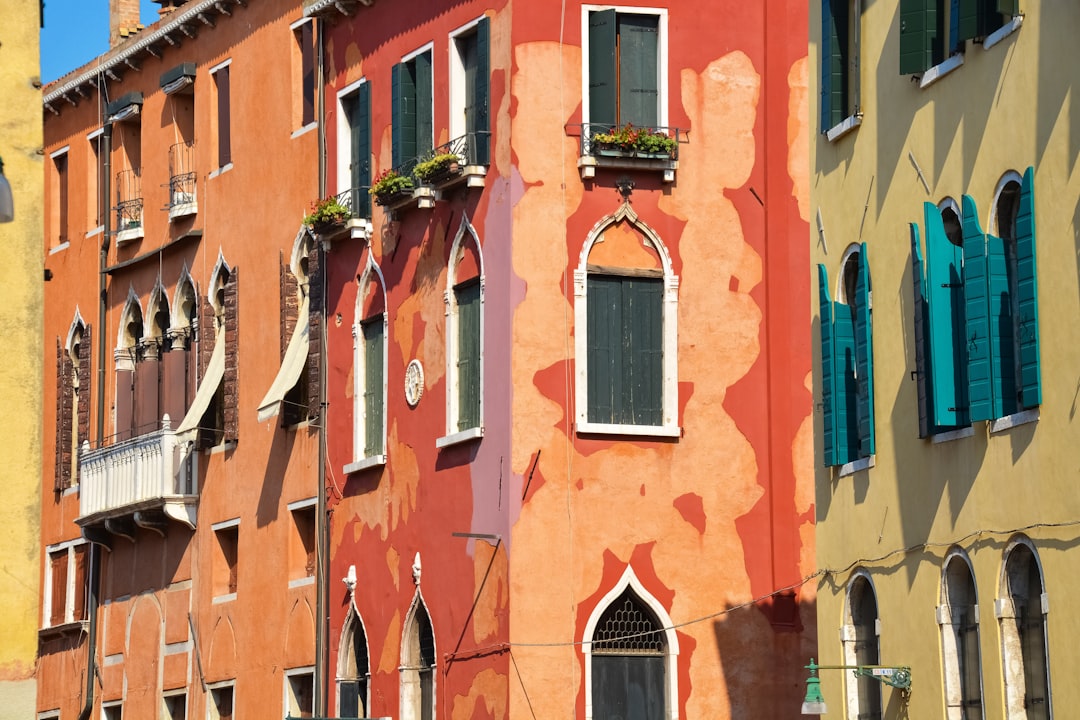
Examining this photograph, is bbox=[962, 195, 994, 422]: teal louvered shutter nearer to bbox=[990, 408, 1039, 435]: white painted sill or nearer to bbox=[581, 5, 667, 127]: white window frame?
bbox=[990, 408, 1039, 435]: white painted sill

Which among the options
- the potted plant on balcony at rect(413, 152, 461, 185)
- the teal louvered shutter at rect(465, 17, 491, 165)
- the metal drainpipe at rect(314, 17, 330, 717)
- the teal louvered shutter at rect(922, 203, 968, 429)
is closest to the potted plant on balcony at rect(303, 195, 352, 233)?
the metal drainpipe at rect(314, 17, 330, 717)

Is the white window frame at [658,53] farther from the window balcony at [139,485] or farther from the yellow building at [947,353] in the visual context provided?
the window balcony at [139,485]

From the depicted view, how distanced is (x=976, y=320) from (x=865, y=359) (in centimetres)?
306

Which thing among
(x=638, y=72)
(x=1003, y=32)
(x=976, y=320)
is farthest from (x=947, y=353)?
(x=638, y=72)

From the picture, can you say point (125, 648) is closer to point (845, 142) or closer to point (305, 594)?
point (305, 594)

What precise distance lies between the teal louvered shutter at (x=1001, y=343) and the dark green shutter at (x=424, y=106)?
12.5 m

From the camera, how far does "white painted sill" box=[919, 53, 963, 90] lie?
23609 mm

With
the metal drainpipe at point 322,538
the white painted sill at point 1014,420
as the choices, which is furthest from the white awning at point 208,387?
the white painted sill at point 1014,420

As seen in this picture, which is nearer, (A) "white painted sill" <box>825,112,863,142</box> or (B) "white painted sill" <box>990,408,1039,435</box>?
(B) "white painted sill" <box>990,408,1039,435</box>

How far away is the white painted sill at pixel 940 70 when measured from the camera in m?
23.6

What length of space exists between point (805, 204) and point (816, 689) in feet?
28.6

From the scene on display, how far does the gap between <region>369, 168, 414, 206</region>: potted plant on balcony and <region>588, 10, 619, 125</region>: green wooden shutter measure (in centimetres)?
296

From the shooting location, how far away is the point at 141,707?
4103cm

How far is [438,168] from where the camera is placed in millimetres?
32375
